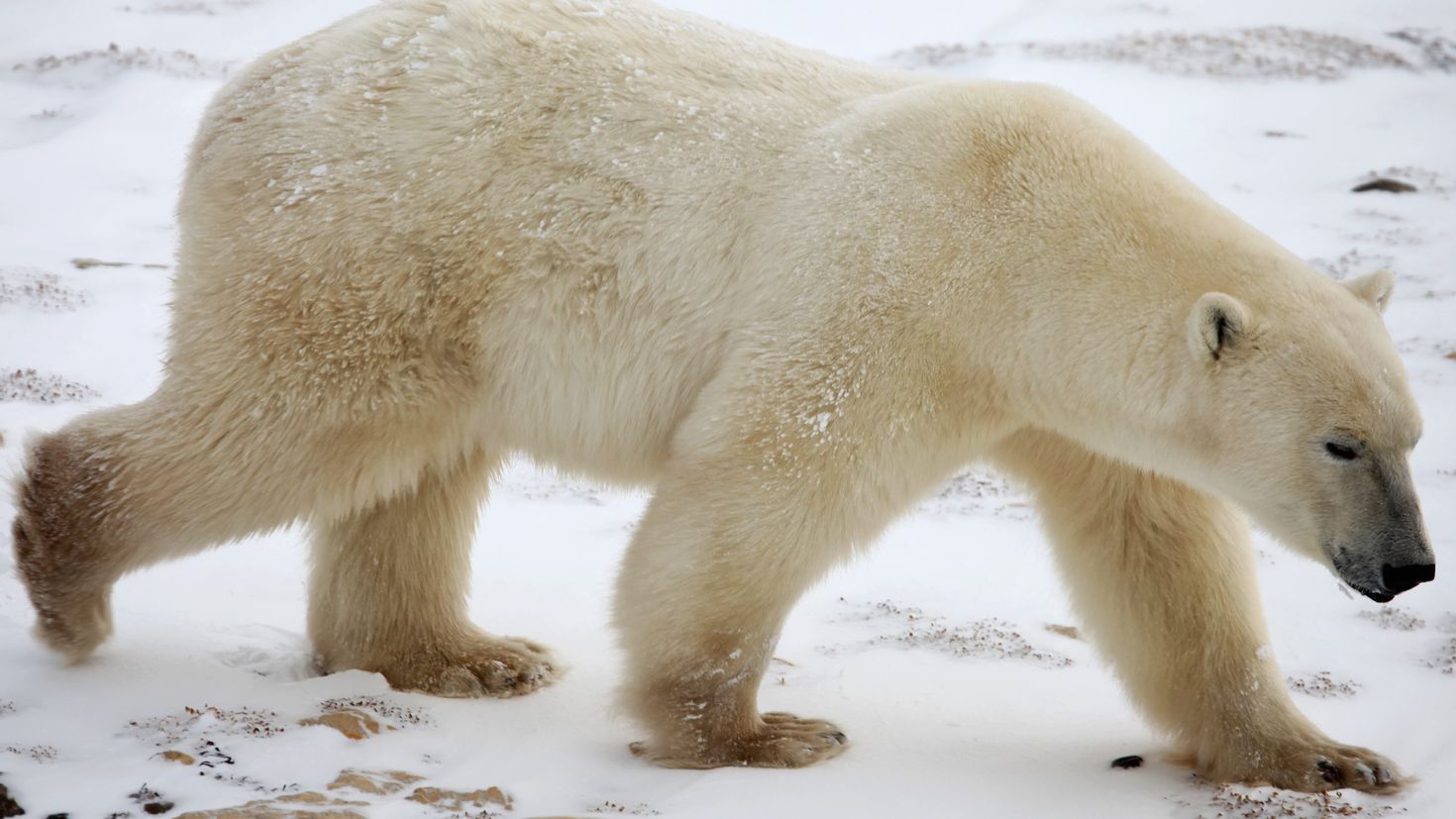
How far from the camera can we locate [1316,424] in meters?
3.84

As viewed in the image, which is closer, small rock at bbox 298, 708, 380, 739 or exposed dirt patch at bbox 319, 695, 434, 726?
small rock at bbox 298, 708, 380, 739

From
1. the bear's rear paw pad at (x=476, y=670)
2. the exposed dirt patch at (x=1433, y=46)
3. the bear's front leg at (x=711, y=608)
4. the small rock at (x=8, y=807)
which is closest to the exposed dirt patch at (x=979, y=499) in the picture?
the bear's rear paw pad at (x=476, y=670)

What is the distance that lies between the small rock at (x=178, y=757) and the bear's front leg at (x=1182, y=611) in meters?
2.65

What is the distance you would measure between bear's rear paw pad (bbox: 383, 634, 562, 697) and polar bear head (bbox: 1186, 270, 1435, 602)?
96.6 inches

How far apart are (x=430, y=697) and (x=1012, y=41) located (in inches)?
626

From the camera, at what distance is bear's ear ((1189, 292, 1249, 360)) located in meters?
3.83

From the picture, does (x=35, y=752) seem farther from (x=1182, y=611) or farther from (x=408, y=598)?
(x=1182, y=611)

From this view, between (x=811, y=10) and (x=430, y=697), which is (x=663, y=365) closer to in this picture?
(x=430, y=697)

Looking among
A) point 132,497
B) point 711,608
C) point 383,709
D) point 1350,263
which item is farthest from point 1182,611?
point 1350,263

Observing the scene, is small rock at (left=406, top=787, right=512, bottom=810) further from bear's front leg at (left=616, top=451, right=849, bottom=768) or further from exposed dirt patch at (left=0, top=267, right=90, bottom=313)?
exposed dirt patch at (left=0, top=267, right=90, bottom=313)

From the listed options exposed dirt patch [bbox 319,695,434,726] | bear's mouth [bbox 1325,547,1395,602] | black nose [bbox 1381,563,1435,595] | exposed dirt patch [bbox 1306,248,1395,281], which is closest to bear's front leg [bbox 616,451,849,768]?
exposed dirt patch [bbox 319,695,434,726]

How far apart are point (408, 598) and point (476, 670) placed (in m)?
0.36

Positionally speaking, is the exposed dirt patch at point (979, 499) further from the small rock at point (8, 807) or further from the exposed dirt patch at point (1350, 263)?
the exposed dirt patch at point (1350, 263)

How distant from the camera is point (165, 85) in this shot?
1500cm
